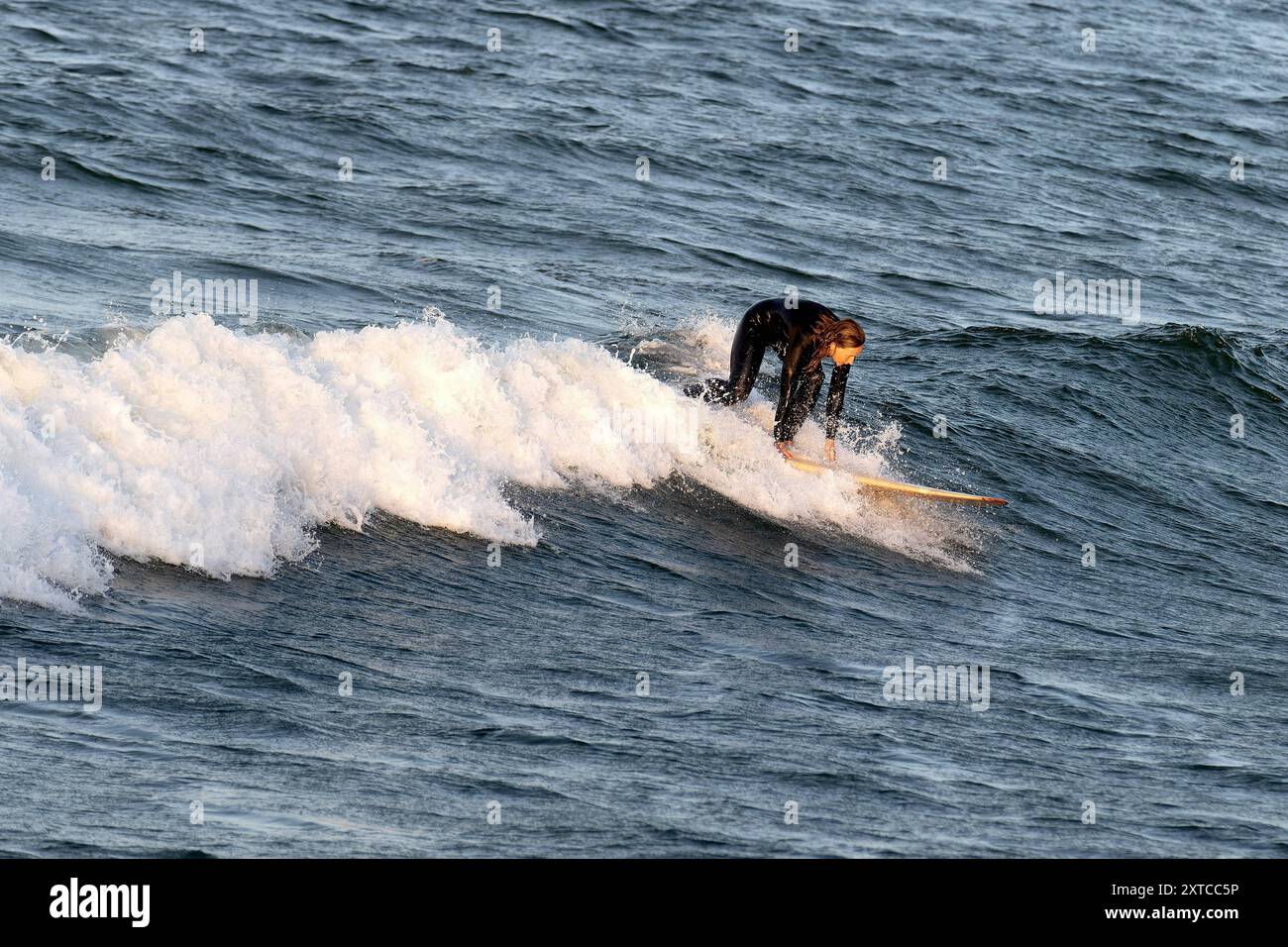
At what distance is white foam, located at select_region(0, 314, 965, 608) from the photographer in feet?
33.3

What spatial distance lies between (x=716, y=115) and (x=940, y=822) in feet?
62.4

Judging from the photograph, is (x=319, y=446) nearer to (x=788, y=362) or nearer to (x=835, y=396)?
(x=788, y=362)

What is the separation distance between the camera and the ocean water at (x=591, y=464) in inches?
316

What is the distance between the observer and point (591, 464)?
13.5 m

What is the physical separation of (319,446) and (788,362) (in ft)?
11.5

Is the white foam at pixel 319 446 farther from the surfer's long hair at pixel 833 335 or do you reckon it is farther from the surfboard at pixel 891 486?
the surfer's long hair at pixel 833 335

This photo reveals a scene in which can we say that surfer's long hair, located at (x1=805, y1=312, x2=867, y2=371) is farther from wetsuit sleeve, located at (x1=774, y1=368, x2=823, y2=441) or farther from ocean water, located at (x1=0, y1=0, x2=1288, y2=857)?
ocean water, located at (x1=0, y1=0, x2=1288, y2=857)

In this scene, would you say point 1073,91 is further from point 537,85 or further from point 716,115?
point 537,85

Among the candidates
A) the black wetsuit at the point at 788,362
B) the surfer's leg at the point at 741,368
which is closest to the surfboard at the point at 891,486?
the black wetsuit at the point at 788,362

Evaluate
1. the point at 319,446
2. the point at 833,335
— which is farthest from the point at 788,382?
the point at 319,446

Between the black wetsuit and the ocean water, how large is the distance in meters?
0.41

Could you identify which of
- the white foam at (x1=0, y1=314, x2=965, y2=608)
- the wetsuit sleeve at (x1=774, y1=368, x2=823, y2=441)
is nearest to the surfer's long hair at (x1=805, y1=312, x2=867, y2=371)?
the wetsuit sleeve at (x1=774, y1=368, x2=823, y2=441)
